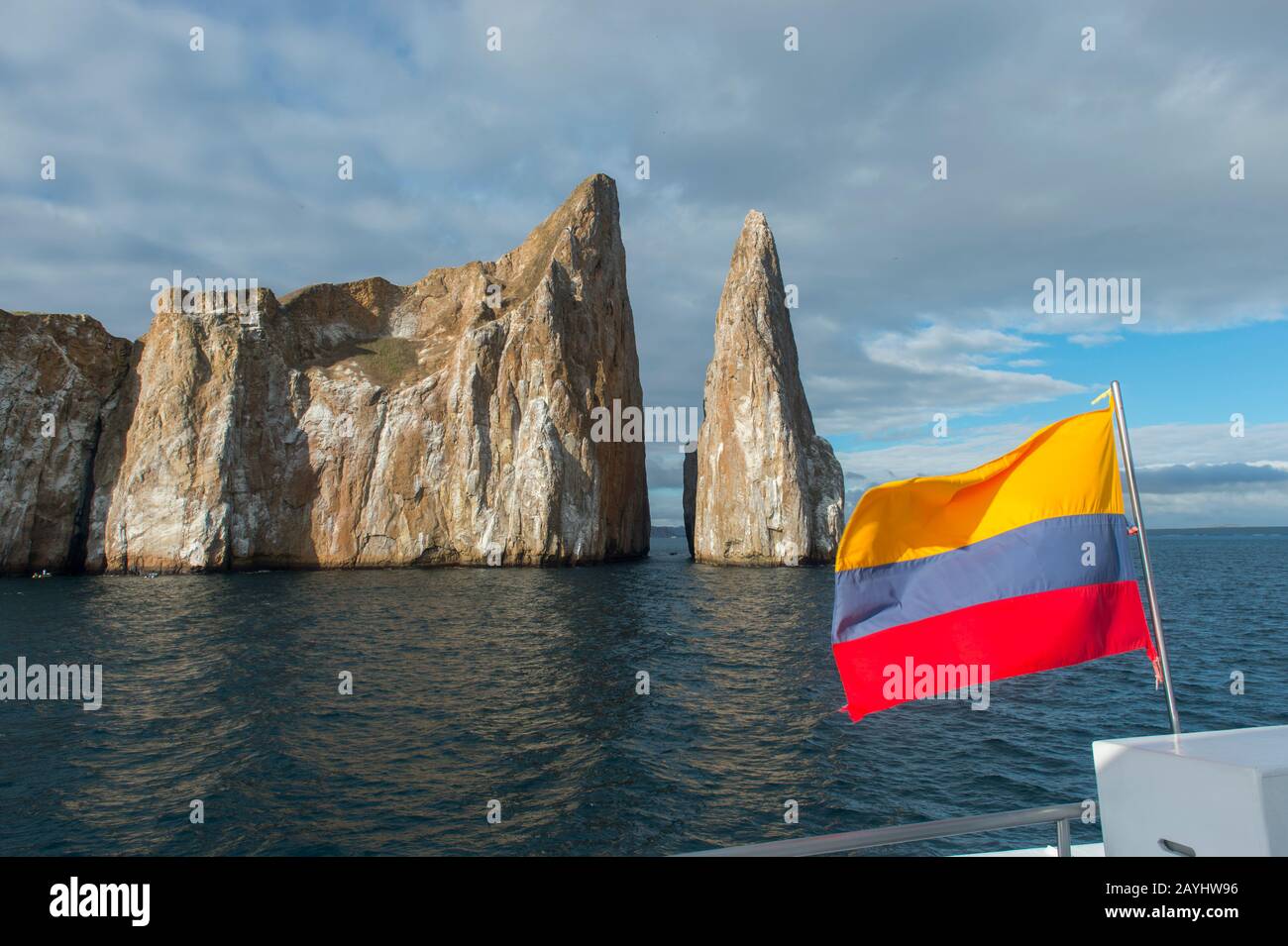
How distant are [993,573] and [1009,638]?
546 mm

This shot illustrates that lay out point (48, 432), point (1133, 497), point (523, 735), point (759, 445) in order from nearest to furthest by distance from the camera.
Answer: point (1133, 497) < point (523, 735) < point (48, 432) < point (759, 445)

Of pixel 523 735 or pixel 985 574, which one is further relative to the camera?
pixel 523 735

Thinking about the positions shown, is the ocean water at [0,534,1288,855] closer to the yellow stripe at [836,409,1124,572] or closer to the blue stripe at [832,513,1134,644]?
the blue stripe at [832,513,1134,644]

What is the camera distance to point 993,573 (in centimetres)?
632

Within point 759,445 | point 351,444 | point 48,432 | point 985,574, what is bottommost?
point 985,574

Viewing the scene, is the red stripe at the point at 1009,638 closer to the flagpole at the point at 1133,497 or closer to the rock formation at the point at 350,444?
the flagpole at the point at 1133,497

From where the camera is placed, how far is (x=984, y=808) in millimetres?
13125

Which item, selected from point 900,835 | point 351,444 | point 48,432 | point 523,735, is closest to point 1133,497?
point 900,835

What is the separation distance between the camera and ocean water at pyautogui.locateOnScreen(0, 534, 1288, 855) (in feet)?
40.2

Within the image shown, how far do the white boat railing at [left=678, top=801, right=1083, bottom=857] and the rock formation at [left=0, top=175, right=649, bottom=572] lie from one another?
200ft

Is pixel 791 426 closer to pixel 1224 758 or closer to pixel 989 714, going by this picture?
pixel 989 714

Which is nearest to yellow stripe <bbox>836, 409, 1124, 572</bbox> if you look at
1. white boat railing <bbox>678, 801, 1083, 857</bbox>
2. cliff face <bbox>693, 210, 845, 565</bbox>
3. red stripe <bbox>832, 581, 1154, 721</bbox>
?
red stripe <bbox>832, 581, 1154, 721</bbox>

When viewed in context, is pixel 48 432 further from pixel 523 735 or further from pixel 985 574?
pixel 985 574
